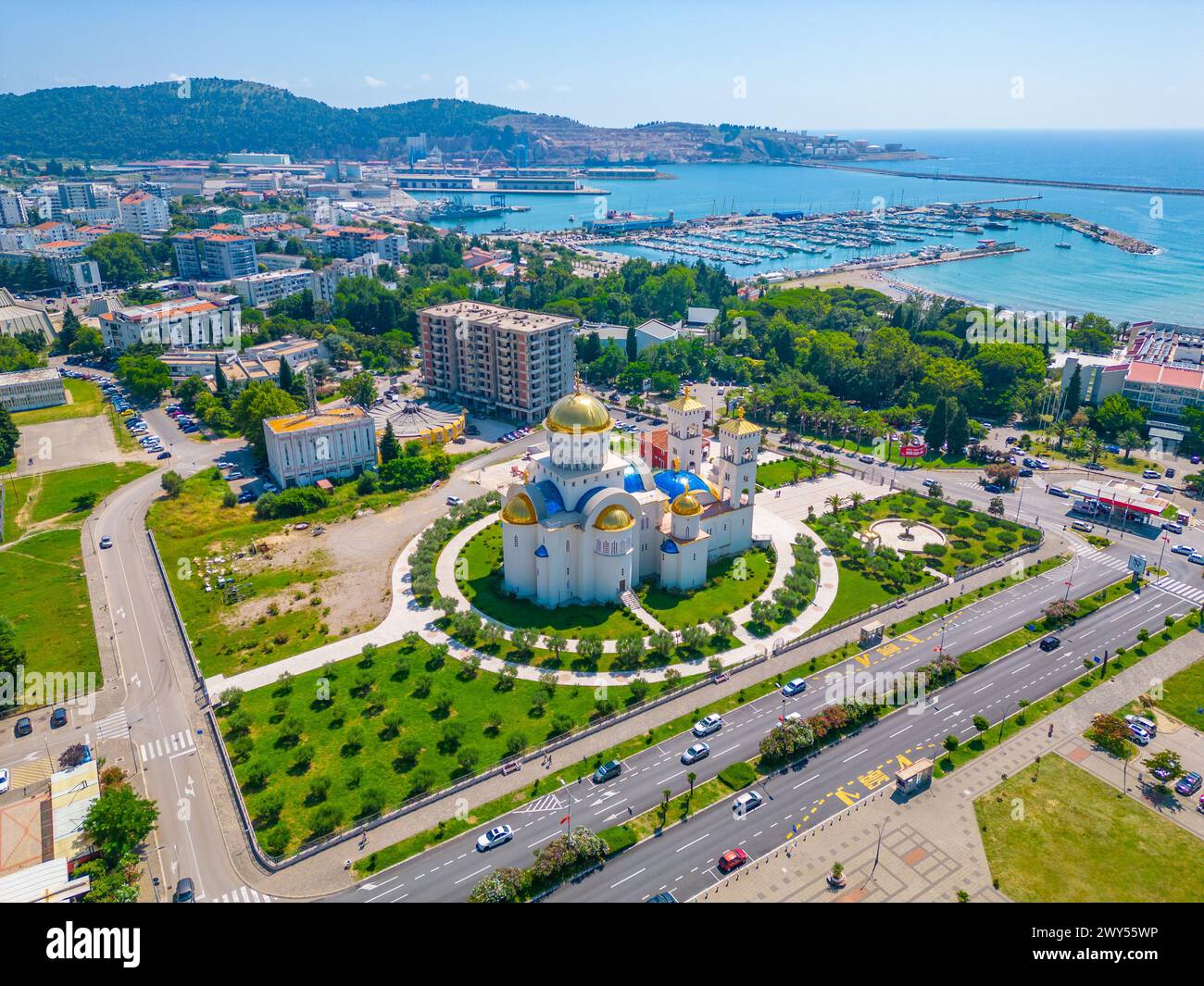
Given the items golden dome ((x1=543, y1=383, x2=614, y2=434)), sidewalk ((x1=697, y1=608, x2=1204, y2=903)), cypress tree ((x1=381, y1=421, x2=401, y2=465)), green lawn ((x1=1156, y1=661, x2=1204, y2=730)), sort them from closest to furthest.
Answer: sidewalk ((x1=697, y1=608, x2=1204, y2=903))
green lawn ((x1=1156, y1=661, x2=1204, y2=730))
golden dome ((x1=543, y1=383, x2=614, y2=434))
cypress tree ((x1=381, y1=421, x2=401, y2=465))

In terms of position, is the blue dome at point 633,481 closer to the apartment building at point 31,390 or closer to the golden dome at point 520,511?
the golden dome at point 520,511

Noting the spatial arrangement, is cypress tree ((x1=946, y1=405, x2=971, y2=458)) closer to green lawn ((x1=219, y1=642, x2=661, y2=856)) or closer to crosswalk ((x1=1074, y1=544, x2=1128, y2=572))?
crosswalk ((x1=1074, y1=544, x2=1128, y2=572))

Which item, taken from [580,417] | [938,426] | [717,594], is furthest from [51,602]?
[938,426]

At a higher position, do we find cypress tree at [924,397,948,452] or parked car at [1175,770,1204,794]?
cypress tree at [924,397,948,452]

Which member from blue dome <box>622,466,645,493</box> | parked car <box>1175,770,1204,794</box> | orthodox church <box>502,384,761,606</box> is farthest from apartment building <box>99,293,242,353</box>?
parked car <box>1175,770,1204,794</box>

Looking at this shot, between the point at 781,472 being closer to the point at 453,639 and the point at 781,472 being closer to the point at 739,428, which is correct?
the point at 739,428

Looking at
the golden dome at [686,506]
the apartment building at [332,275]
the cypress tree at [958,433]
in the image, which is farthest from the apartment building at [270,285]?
the cypress tree at [958,433]
